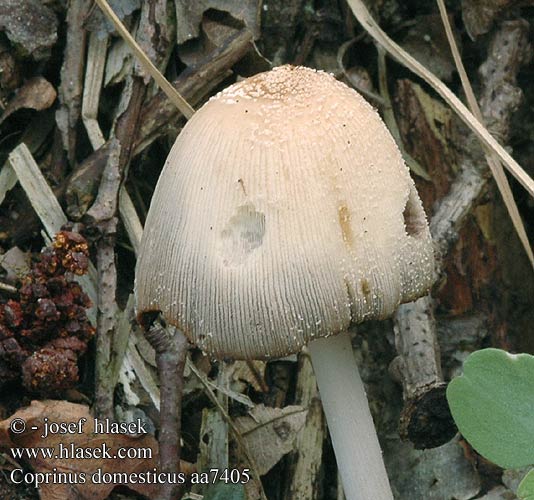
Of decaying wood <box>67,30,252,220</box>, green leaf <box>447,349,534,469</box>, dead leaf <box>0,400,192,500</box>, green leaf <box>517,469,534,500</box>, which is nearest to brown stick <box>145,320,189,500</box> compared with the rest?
dead leaf <box>0,400,192,500</box>

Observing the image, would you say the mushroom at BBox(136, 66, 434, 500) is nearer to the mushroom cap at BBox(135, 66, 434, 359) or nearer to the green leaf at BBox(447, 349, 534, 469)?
the mushroom cap at BBox(135, 66, 434, 359)

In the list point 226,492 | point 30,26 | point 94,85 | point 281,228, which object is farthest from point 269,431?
point 30,26

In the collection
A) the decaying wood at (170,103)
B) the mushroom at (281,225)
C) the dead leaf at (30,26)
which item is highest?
the dead leaf at (30,26)

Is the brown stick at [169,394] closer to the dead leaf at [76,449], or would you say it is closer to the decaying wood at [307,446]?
the dead leaf at [76,449]

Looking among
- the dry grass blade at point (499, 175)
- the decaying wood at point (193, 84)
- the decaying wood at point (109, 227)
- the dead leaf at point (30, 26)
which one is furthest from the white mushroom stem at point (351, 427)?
the dead leaf at point (30, 26)

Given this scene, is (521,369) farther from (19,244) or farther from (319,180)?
(19,244)

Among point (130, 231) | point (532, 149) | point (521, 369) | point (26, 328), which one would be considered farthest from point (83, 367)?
point (532, 149)
